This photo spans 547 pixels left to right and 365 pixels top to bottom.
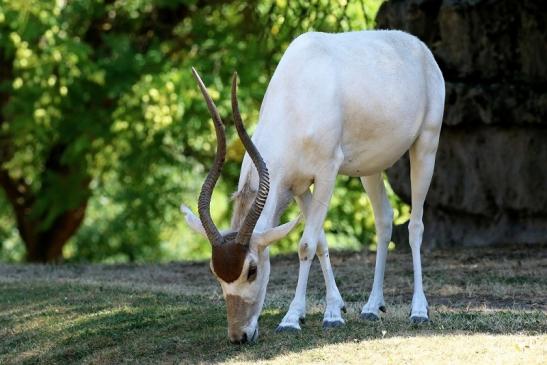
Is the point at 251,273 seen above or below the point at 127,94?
below

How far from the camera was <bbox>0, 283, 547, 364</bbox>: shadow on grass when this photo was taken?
8312 mm

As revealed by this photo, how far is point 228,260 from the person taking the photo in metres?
8.23

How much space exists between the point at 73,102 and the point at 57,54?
1292 millimetres

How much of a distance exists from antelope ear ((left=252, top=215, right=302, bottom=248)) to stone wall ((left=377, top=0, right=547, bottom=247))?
665cm

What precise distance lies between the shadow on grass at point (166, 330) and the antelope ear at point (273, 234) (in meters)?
0.66

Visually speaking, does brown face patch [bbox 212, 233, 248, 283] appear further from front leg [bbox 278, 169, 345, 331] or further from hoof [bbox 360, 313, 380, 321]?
hoof [bbox 360, 313, 380, 321]

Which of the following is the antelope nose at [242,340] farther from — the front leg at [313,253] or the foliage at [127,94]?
the foliage at [127,94]

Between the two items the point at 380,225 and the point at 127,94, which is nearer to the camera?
the point at 380,225

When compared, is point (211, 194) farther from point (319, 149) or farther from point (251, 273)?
point (319, 149)

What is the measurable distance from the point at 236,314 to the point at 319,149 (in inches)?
53.3

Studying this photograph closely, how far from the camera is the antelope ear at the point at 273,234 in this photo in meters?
8.21

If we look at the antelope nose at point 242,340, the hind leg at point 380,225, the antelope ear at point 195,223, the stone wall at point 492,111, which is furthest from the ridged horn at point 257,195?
the stone wall at point 492,111

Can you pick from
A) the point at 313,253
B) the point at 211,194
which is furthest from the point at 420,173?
the point at 211,194

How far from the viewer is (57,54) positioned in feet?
61.9
